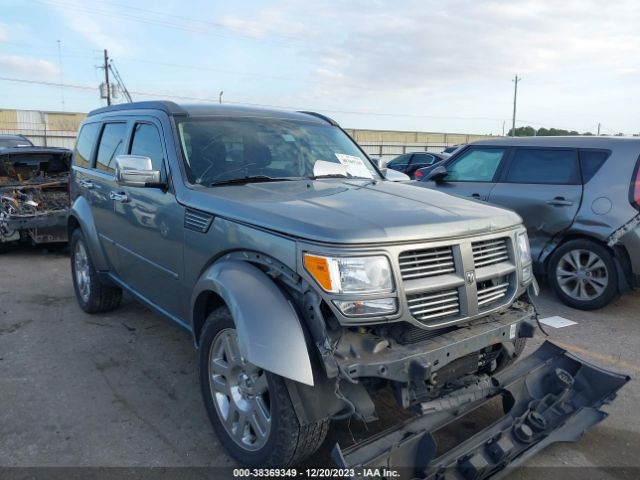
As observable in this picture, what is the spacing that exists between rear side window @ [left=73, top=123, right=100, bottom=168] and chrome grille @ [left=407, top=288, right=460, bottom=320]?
3878mm

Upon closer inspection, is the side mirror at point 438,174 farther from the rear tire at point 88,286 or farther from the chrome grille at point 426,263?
the chrome grille at point 426,263

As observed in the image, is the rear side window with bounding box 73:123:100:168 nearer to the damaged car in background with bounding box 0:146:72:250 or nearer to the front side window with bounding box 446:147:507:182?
the damaged car in background with bounding box 0:146:72:250

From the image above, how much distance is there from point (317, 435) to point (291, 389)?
0.32 m

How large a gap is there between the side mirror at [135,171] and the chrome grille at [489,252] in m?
2.10

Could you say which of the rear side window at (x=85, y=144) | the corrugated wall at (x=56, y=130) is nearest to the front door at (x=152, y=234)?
the rear side window at (x=85, y=144)

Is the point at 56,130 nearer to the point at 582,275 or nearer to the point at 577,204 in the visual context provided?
the point at 577,204

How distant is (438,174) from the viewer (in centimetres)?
691

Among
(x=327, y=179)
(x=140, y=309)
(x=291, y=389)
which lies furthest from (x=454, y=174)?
(x=291, y=389)

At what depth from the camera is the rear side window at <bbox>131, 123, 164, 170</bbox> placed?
3.82 metres

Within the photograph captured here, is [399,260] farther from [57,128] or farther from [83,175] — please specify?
[57,128]

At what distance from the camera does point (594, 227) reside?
546 centimetres

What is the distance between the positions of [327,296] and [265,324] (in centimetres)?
34

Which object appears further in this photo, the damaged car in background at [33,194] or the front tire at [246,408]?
the damaged car in background at [33,194]

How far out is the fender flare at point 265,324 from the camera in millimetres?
2436
